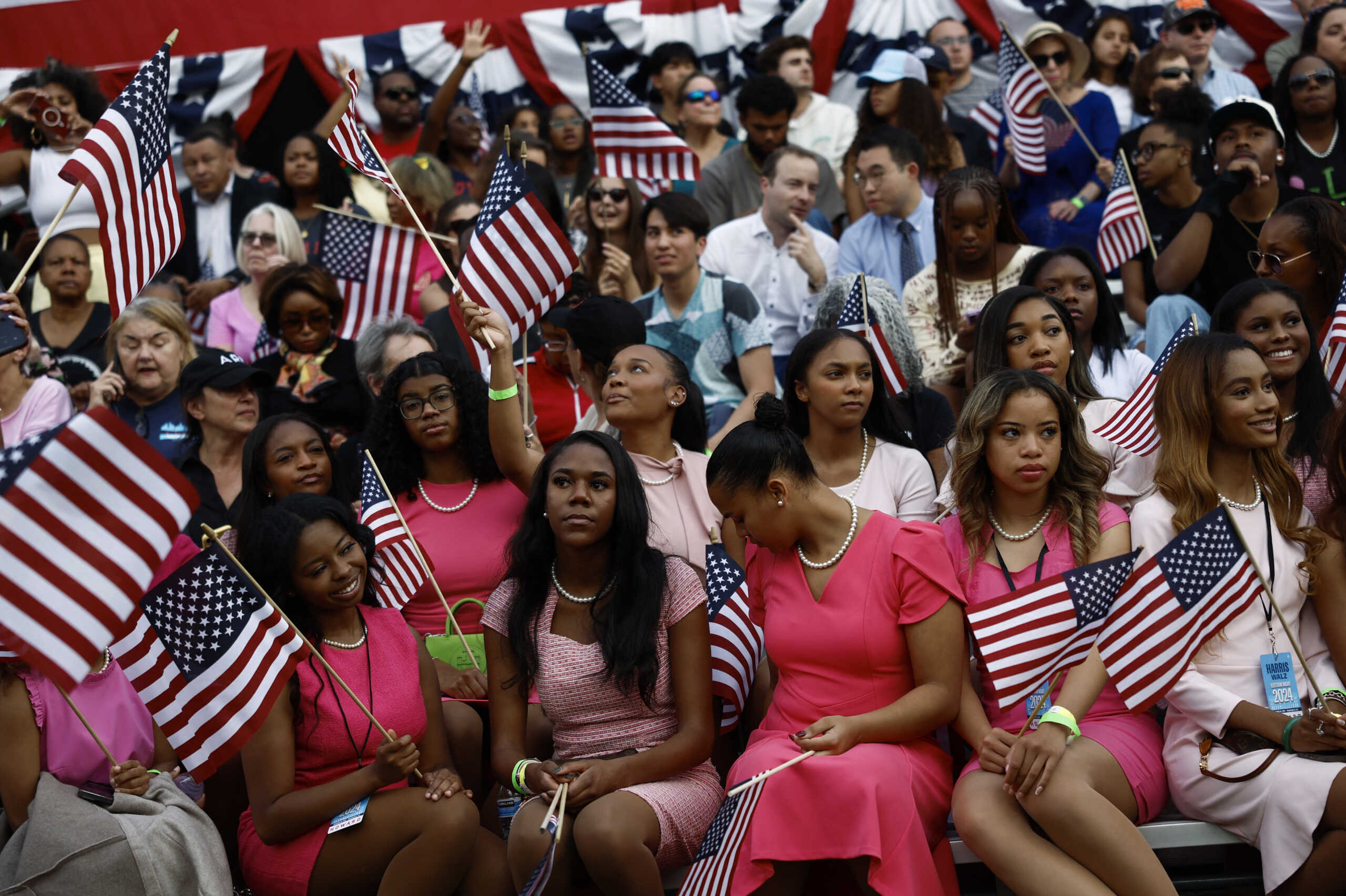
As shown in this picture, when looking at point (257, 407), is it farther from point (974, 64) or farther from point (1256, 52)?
point (1256, 52)

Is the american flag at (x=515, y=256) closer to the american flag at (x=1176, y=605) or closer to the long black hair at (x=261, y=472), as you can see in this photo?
the long black hair at (x=261, y=472)

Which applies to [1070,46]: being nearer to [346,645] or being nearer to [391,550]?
[391,550]

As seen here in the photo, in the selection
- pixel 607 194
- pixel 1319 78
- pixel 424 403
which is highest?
pixel 1319 78

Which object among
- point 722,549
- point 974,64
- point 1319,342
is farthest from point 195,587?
point 974,64

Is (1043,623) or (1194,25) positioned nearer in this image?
(1043,623)

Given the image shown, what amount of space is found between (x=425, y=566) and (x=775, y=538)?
143cm

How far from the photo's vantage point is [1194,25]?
9.29 meters

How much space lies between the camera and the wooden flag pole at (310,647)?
3.95 meters

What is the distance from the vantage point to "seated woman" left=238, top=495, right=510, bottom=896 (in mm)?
4160

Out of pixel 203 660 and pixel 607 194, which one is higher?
pixel 607 194

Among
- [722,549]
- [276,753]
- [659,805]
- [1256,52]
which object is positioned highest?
[1256,52]

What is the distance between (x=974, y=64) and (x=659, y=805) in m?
7.95

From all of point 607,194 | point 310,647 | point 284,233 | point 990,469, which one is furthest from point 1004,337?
point 284,233

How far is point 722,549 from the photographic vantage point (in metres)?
4.61
